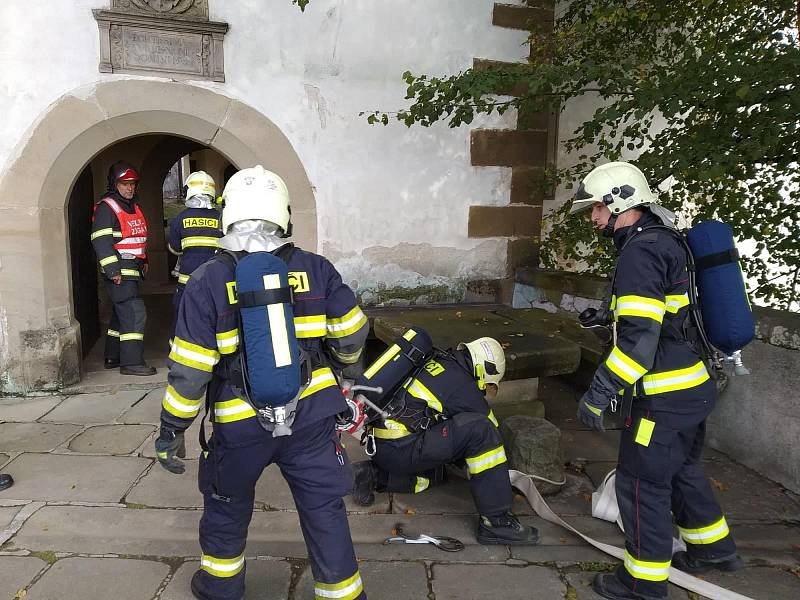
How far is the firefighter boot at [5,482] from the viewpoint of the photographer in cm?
344

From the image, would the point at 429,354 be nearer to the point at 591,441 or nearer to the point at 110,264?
the point at 591,441

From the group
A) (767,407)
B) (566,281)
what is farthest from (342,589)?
(566,281)

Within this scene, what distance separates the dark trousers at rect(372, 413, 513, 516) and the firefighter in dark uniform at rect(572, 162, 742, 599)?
0.57m

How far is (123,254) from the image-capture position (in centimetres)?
559

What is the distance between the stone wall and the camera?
3564 millimetres

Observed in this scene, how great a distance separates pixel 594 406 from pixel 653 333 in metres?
0.40

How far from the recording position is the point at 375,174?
18.3 ft

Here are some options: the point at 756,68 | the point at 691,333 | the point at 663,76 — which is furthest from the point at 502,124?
the point at 691,333

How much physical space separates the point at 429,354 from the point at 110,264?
3552 millimetres

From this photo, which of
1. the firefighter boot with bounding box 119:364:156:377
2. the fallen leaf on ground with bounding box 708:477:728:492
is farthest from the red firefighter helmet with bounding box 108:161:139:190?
the fallen leaf on ground with bounding box 708:477:728:492

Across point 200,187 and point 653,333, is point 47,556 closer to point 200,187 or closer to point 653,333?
point 653,333

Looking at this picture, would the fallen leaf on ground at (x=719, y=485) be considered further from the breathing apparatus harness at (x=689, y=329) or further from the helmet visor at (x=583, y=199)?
the helmet visor at (x=583, y=199)

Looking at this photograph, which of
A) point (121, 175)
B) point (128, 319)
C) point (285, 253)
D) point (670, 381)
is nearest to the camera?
point (285, 253)

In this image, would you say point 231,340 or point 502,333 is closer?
point 231,340
